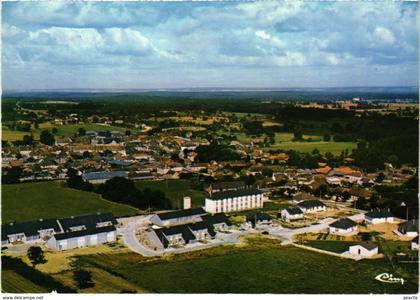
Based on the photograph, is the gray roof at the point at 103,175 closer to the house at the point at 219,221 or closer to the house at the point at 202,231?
the house at the point at 219,221

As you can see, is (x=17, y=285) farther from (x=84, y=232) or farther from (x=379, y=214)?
(x=379, y=214)

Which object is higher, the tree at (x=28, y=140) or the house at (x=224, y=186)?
the tree at (x=28, y=140)

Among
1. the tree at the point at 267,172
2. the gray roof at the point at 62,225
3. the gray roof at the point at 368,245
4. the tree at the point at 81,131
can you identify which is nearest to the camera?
the gray roof at the point at 368,245

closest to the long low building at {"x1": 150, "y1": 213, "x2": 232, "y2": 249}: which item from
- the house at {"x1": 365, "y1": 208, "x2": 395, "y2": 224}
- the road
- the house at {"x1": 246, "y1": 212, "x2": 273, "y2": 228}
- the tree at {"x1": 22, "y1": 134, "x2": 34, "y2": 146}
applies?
the road

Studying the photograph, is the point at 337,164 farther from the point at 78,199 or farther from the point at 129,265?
the point at 129,265

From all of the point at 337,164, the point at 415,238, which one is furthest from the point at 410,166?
the point at 415,238

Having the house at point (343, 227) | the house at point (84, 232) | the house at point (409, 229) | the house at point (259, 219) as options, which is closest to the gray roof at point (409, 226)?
the house at point (409, 229)

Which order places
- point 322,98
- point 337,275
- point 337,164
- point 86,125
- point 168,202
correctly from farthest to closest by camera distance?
point 86,125 → point 337,164 → point 322,98 → point 168,202 → point 337,275

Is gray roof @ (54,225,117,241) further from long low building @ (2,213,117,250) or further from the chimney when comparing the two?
the chimney
